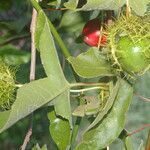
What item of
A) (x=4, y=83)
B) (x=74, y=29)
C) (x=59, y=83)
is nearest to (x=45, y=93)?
(x=59, y=83)

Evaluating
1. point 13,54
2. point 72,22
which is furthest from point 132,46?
point 13,54

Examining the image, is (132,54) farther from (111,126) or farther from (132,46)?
(111,126)

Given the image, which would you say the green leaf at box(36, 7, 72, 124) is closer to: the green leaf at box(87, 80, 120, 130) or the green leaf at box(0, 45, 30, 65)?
the green leaf at box(87, 80, 120, 130)

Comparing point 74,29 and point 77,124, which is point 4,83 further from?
point 74,29

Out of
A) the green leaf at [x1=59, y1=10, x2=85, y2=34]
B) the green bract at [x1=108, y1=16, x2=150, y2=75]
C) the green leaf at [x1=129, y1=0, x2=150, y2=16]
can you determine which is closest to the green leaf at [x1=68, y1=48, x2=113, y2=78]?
the green bract at [x1=108, y1=16, x2=150, y2=75]

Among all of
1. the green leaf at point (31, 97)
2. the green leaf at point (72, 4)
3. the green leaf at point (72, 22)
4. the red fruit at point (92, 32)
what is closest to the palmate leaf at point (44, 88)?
the green leaf at point (31, 97)

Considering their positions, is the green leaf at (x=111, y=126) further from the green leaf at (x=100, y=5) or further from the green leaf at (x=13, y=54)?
the green leaf at (x=13, y=54)
